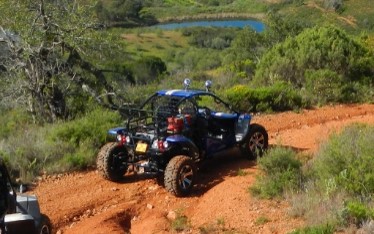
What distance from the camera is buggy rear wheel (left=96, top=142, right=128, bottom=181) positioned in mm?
10109

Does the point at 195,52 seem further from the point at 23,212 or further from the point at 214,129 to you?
the point at 23,212

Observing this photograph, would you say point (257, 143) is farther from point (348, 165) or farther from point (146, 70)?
point (146, 70)

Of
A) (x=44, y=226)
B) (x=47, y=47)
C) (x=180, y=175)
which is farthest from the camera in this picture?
(x=47, y=47)

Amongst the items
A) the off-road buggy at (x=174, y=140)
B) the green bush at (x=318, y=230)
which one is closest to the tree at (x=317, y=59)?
the off-road buggy at (x=174, y=140)

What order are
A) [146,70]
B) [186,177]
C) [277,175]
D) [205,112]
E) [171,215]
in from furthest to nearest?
[146,70] → [205,112] → [186,177] → [277,175] → [171,215]

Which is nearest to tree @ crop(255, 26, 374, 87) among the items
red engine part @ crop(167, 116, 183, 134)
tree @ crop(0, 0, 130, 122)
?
tree @ crop(0, 0, 130, 122)

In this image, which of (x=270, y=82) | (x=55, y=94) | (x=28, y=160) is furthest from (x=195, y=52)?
(x=28, y=160)

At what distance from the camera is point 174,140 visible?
9.48 meters

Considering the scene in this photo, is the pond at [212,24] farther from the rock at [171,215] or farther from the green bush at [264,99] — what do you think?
the rock at [171,215]

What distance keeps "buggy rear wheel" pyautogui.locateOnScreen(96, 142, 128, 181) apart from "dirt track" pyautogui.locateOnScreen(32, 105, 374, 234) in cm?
17

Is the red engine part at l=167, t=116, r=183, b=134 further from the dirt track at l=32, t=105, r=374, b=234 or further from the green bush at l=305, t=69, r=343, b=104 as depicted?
the green bush at l=305, t=69, r=343, b=104

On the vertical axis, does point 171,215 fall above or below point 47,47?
below

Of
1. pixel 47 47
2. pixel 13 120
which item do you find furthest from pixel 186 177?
pixel 13 120

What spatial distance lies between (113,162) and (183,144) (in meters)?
1.29
